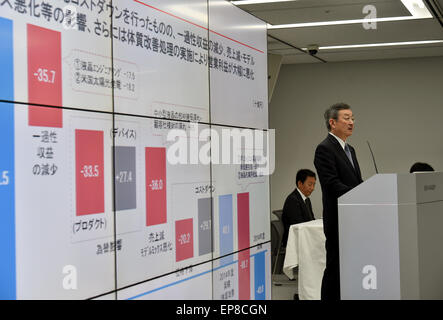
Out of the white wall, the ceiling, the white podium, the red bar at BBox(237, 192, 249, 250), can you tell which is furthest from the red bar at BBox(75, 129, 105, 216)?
the white wall

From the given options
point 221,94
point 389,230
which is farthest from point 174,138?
point 389,230

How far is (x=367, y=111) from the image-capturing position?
360 inches

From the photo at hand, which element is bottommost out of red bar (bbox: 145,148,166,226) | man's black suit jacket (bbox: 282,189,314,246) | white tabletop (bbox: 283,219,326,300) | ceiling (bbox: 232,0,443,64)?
white tabletop (bbox: 283,219,326,300)

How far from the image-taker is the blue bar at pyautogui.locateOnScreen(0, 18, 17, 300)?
2.15m

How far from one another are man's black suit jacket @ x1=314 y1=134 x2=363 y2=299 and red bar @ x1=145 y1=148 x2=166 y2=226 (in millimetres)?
1343

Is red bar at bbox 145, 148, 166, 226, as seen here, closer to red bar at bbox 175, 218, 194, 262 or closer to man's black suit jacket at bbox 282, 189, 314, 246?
red bar at bbox 175, 218, 194, 262

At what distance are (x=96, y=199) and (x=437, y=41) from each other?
6.10 m

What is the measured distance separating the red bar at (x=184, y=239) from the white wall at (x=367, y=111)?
6.12 m

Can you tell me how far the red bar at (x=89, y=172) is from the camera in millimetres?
2518

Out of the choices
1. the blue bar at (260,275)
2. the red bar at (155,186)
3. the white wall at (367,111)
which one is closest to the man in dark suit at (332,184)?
the blue bar at (260,275)

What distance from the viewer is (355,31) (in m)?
6.82

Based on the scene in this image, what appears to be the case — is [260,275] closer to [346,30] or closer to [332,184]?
[332,184]

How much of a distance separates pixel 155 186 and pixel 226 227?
83cm

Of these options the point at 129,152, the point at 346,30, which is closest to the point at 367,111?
the point at 346,30
